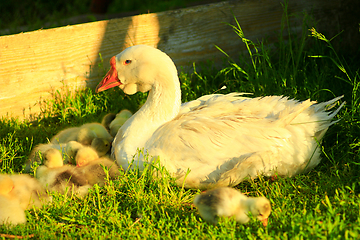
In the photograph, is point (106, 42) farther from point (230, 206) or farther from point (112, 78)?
point (230, 206)

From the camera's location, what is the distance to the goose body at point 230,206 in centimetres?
282

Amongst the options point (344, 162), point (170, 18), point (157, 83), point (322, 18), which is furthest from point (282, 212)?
point (322, 18)

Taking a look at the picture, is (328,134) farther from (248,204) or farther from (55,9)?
(55,9)

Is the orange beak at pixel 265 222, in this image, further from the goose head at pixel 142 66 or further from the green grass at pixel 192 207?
the goose head at pixel 142 66

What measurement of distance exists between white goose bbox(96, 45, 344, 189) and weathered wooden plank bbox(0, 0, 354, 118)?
5.51ft

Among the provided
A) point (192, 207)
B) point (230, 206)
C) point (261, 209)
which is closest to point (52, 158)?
point (192, 207)

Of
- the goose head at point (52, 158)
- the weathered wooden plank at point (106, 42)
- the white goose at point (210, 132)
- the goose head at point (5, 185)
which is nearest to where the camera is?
the goose head at point (5, 185)

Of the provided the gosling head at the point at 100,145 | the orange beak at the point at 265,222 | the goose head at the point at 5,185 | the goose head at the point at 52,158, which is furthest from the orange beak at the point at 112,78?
the orange beak at the point at 265,222

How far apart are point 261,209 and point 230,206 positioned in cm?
24

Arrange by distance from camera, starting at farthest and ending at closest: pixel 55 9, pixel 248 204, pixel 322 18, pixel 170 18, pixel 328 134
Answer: pixel 55 9
pixel 322 18
pixel 170 18
pixel 328 134
pixel 248 204

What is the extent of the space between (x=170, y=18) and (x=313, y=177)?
3467 mm

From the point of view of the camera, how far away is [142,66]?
3781 mm

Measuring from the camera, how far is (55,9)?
35.4ft

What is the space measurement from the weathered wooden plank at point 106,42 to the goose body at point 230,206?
3.14 meters
